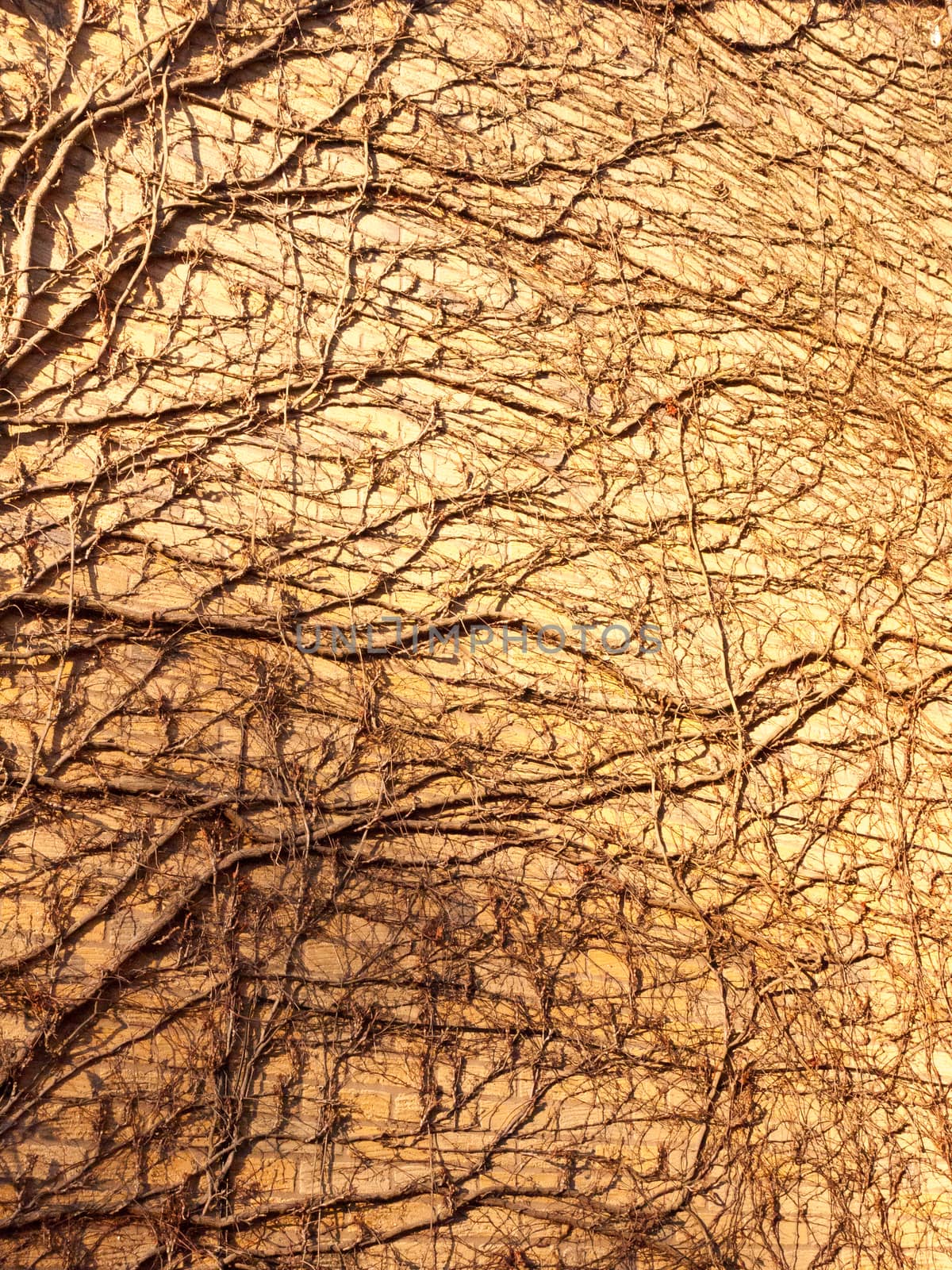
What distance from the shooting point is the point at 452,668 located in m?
2.72

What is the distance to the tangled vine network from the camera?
2.33m

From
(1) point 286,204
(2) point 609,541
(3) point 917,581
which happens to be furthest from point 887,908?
(1) point 286,204

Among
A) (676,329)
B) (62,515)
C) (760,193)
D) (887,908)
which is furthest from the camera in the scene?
(760,193)

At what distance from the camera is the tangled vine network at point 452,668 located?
91.7 inches

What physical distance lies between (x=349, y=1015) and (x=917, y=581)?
216 centimetres

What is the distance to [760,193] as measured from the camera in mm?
3402

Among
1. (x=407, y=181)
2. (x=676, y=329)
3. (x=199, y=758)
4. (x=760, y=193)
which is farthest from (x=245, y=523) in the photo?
(x=760, y=193)

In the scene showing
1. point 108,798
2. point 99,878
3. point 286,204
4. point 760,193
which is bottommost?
point 99,878

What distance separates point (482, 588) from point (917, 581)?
1.44 meters

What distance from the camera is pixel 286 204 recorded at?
284cm

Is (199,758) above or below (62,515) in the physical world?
below

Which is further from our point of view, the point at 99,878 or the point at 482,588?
the point at 482,588

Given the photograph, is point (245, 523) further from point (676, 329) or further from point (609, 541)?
point (676, 329)

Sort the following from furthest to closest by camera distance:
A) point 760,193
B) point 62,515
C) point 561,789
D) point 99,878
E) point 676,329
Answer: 1. point 760,193
2. point 676,329
3. point 561,789
4. point 62,515
5. point 99,878
